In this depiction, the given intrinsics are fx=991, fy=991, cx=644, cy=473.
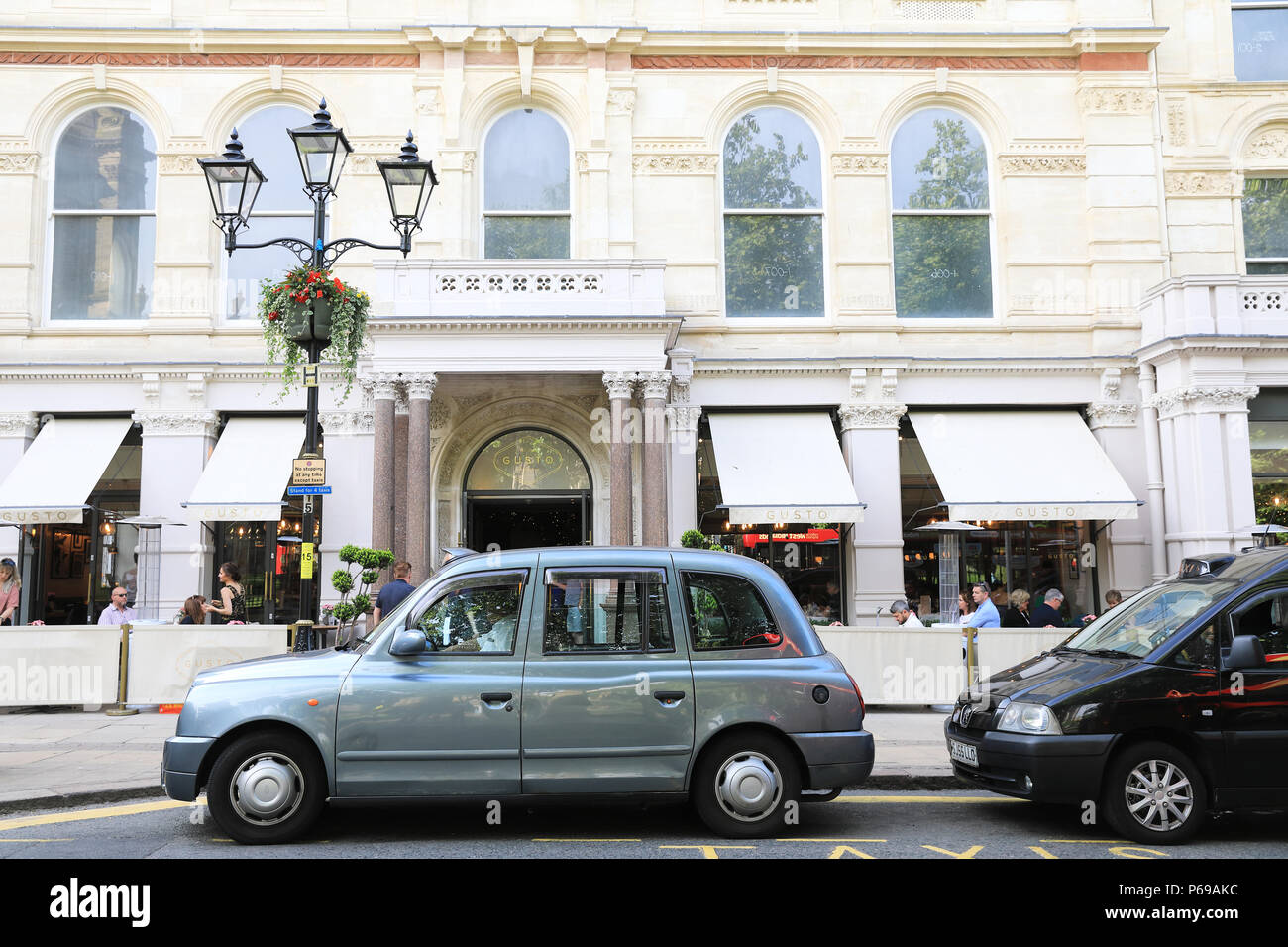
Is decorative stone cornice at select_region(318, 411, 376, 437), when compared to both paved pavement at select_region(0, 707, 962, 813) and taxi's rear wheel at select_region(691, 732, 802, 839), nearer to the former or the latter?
paved pavement at select_region(0, 707, 962, 813)

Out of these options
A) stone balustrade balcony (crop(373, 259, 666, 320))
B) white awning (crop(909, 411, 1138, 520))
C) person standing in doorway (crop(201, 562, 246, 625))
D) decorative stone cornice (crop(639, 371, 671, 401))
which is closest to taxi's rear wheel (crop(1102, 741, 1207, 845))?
white awning (crop(909, 411, 1138, 520))

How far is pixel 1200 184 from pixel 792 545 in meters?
10.1

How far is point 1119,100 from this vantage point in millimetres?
18250

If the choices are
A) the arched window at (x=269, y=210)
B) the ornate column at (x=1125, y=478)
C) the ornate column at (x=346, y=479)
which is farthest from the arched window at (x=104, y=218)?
the ornate column at (x=1125, y=478)

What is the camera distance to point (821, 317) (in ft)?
59.5

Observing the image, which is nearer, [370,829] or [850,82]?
Answer: [370,829]

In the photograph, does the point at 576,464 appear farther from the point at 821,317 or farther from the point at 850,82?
the point at 850,82

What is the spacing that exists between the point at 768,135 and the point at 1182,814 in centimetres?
1480

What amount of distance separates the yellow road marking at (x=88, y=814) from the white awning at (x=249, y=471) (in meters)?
8.40

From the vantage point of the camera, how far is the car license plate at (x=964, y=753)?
23.5ft

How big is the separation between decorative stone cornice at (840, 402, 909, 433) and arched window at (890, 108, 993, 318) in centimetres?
195

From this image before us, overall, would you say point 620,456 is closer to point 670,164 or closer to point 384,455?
point 384,455

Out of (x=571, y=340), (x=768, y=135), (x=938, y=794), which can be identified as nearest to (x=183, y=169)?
(x=571, y=340)

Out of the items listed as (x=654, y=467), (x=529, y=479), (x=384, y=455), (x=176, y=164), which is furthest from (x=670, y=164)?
(x=176, y=164)
